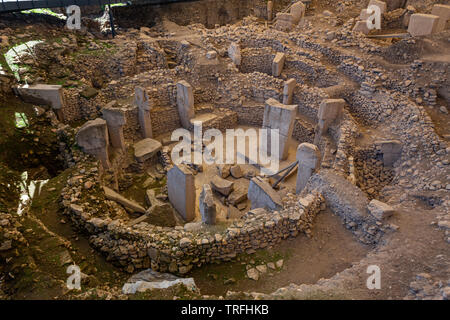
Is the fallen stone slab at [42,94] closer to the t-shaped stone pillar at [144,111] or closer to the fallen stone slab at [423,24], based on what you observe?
the t-shaped stone pillar at [144,111]

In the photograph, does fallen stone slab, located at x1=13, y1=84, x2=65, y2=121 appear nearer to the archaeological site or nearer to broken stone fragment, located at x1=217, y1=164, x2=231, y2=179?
the archaeological site

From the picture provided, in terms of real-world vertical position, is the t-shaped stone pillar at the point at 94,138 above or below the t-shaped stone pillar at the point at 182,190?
above

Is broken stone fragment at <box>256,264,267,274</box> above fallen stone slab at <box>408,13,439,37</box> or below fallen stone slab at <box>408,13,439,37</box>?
below

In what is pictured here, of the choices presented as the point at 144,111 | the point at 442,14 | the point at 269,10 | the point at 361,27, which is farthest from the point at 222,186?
the point at 269,10

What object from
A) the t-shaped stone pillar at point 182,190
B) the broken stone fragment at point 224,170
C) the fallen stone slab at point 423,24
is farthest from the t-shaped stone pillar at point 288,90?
the t-shaped stone pillar at point 182,190

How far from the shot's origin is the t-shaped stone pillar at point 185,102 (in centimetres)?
1093

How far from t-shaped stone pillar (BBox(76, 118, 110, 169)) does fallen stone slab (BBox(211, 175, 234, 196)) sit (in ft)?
10.1

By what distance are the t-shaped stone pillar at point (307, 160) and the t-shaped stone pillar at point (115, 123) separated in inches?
194

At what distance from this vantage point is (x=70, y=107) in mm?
10531

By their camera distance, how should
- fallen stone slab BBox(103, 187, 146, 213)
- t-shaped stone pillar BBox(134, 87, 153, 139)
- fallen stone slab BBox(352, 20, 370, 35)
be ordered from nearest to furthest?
fallen stone slab BBox(103, 187, 146, 213) → t-shaped stone pillar BBox(134, 87, 153, 139) → fallen stone slab BBox(352, 20, 370, 35)

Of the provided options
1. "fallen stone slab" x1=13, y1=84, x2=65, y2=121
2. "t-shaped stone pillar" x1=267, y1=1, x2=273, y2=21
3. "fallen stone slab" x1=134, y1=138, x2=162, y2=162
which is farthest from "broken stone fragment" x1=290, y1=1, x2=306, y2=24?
"fallen stone slab" x1=13, y1=84, x2=65, y2=121

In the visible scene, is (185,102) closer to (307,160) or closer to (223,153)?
(223,153)

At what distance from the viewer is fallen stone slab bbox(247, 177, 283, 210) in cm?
724

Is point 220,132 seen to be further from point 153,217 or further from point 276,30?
point 276,30
